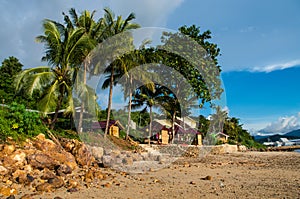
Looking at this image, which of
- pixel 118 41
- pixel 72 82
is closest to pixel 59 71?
pixel 72 82

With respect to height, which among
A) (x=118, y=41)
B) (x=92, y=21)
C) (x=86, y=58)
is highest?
(x=92, y=21)

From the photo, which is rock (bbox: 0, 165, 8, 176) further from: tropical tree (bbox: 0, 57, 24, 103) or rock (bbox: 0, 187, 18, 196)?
tropical tree (bbox: 0, 57, 24, 103)

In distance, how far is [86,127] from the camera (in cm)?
1966

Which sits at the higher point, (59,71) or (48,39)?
A: (48,39)

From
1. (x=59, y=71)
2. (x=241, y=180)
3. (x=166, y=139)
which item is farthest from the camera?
(x=166, y=139)

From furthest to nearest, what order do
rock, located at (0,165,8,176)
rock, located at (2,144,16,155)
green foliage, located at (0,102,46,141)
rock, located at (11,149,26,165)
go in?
green foliage, located at (0,102,46,141)
rock, located at (2,144,16,155)
rock, located at (11,149,26,165)
rock, located at (0,165,8,176)

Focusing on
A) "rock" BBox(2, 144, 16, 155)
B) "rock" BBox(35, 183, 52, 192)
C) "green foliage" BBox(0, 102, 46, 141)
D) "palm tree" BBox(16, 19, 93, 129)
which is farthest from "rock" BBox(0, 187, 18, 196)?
"palm tree" BBox(16, 19, 93, 129)

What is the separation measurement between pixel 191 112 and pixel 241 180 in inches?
473

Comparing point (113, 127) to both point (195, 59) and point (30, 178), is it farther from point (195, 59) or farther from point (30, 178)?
point (30, 178)

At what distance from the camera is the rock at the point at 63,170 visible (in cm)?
730

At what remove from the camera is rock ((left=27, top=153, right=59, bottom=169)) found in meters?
7.31

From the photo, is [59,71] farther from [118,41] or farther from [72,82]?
[118,41]

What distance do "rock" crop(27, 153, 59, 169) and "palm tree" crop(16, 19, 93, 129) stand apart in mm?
6443

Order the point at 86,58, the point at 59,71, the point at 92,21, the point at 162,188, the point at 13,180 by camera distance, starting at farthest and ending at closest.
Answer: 1. the point at 92,21
2. the point at 86,58
3. the point at 59,71
4. the point at 162,188
5. the point at 13,180
